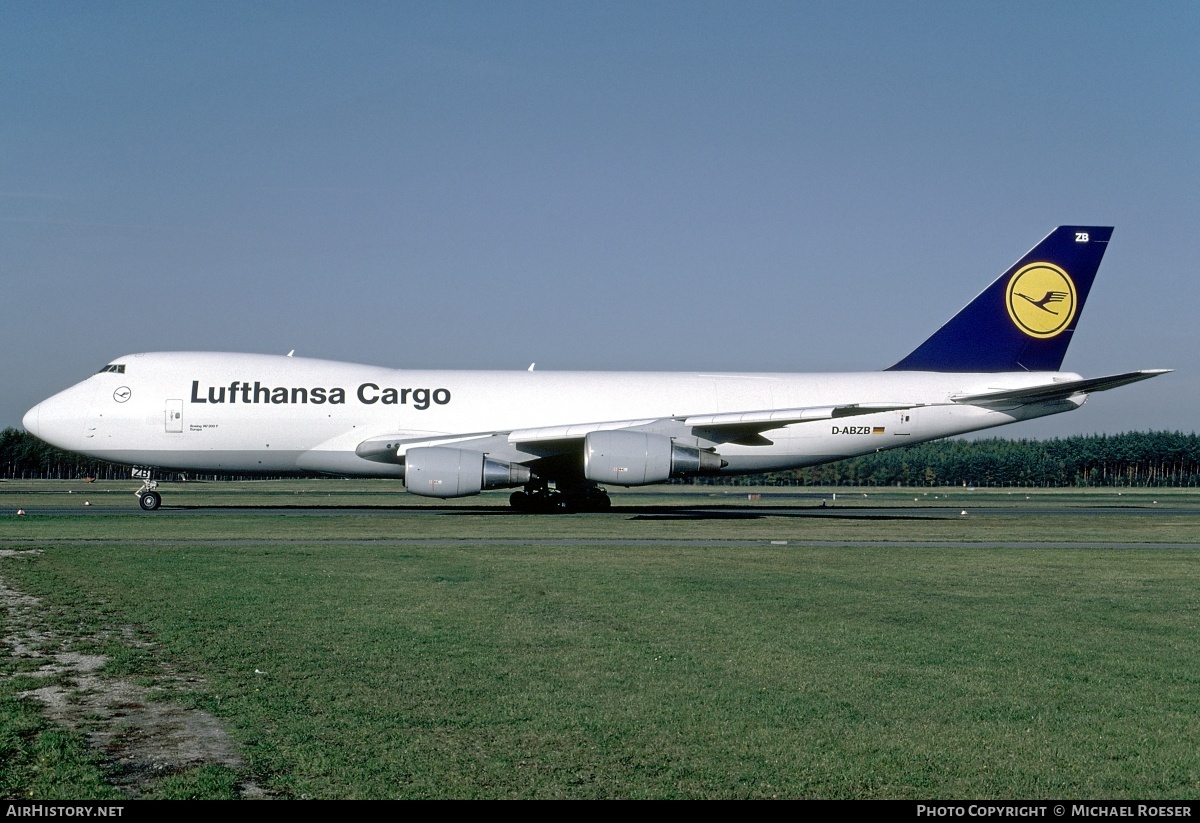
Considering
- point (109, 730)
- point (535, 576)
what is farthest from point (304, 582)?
point (109, 730)

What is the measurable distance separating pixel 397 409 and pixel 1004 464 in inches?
4177

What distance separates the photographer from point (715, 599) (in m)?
14.0

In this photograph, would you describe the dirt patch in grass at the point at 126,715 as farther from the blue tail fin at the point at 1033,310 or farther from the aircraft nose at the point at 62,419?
the blue tail fin at the point at 1033,310

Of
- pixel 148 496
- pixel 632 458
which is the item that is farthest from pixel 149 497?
pixel 632 458

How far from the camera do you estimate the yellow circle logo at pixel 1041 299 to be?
36.3m

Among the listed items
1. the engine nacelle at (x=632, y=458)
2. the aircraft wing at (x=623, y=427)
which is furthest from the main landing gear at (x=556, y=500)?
the engine nacelle at (x=632, y=458)

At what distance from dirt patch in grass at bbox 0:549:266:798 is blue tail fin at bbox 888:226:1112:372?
31496mm

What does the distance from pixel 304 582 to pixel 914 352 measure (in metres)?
27.1

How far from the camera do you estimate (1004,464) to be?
412ft

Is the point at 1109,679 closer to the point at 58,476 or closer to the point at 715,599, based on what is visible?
the point at 715,599

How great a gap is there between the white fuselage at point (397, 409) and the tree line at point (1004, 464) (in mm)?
88599

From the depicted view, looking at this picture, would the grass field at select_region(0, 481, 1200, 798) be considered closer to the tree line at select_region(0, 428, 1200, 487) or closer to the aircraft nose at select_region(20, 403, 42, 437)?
the aircraft nose at select_region(20, 403, 42, 437)

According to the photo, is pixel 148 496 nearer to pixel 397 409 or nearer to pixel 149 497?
pixel 149 497

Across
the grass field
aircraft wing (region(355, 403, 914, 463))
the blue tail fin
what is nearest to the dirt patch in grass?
the grass field
